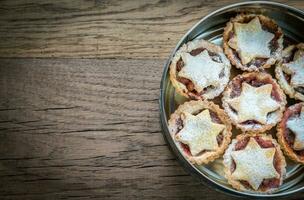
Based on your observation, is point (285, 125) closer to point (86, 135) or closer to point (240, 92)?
point (240, 92)

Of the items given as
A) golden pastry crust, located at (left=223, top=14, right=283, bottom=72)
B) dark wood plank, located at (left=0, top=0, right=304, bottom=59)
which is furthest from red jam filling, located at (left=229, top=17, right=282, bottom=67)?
dark wood plank, located at (left=0, top=0, right=304, bottom=59)

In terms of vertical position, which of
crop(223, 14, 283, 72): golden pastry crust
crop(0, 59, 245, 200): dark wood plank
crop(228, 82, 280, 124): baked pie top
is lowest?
crop(0, 59, 245, 200): dark wood plank

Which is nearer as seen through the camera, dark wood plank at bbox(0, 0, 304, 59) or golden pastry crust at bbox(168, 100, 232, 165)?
golden pastry crust at bbox(168, 100, 232, 165)

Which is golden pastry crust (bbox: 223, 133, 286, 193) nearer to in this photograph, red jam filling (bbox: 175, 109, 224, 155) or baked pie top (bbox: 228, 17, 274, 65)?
red jam filling (bbox: 175, 109, 224, 155)

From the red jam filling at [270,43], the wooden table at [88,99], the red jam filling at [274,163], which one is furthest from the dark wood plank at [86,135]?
the red jam filling at [270,43]

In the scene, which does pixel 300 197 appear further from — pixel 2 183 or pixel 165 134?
pixel 2 183
